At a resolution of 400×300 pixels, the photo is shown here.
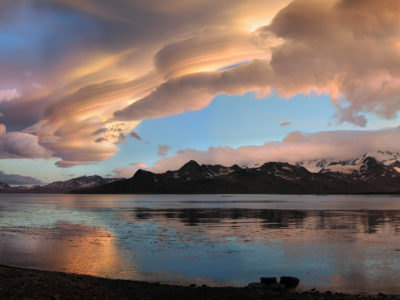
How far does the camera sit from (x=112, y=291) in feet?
85.8

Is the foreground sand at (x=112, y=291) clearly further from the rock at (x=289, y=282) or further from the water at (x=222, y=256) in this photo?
A: the water at (x=222, y=256)

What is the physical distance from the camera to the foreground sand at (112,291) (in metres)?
24.4

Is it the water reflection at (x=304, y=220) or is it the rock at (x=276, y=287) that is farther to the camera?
the water reflection at (x=304, y=220)

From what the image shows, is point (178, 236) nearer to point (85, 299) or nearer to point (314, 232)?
point (314, 232)

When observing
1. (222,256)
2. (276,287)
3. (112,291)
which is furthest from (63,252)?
(276,287)

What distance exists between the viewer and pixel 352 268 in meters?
35.8

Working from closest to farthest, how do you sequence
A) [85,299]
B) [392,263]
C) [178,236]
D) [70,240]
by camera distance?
[85,299] < [392,263] < [70,240] < [178,236]

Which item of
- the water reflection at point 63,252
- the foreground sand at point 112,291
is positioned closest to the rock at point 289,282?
the foreground sand at point 112,291

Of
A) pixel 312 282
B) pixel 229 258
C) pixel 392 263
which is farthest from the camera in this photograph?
pixel 229 258

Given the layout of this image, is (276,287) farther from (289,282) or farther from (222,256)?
(222,256)

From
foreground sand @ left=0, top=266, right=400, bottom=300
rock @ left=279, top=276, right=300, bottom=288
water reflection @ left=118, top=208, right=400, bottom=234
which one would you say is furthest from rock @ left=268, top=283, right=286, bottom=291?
water reflection @ left=118, top=208, right=400, bottom=234

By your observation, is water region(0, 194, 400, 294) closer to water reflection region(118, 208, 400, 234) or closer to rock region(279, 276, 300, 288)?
rock region(279, 276, 300, 288)

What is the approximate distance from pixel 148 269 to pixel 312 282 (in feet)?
49.5

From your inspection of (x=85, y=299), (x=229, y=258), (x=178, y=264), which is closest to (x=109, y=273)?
(x=178, y=264)
